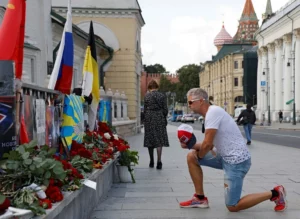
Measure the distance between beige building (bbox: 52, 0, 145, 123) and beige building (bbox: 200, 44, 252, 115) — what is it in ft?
194

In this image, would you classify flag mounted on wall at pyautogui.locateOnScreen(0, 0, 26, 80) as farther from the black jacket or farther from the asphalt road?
the asphalt road

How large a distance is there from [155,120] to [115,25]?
655 inches

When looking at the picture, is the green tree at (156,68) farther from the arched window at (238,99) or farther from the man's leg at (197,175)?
the man's leg at (197,175)

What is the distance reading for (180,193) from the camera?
756 centimetres

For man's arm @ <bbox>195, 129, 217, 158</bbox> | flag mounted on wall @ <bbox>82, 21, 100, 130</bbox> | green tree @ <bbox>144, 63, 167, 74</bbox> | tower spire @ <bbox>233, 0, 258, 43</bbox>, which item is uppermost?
tower spire @ <bbox>233, 0, 258, 43</bbox>

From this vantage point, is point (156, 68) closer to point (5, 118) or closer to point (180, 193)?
point (180, 193)

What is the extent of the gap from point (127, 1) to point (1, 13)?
45.3ft

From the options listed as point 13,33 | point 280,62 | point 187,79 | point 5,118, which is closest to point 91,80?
point 13,33

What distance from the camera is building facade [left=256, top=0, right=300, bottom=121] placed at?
2319 inches

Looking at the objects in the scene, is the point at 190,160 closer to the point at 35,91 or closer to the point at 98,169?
the point at 98,169

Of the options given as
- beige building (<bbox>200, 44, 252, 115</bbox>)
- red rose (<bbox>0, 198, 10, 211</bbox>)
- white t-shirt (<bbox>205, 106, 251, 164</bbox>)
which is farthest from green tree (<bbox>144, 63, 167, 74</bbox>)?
red rose (<bbox>0, 198, 10, 211</bbox>)

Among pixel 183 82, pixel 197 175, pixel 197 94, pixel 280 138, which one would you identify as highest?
pixel 183 82

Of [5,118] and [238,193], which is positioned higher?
[5,118]

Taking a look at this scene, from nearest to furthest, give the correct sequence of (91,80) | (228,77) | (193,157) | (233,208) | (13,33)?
(13,33)
(233,208)
(193,157)
(91,80)
(228,77)
